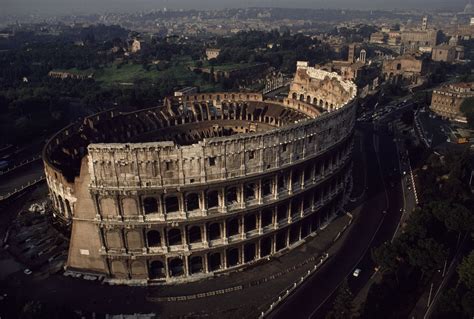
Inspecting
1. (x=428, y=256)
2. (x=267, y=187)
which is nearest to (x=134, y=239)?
(x=267, y=187)

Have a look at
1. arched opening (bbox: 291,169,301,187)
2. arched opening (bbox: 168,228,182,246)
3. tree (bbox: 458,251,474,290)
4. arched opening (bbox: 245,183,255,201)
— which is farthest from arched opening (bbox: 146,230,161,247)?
tree (bbox: 458,251,474,290)

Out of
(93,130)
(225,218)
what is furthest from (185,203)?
(93,130)

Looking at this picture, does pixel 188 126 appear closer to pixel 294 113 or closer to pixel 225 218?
pixel 294 113

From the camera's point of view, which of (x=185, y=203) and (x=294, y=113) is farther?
(x=294, y=113)

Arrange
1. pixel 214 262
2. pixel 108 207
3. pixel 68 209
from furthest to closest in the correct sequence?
pixel 68 209
pixel 214 262
pixel 108 207

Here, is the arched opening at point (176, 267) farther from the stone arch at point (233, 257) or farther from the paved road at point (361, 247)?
the paved road at point (361, 247)

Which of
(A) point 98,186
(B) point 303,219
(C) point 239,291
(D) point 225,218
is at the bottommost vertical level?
(C) point 239,291

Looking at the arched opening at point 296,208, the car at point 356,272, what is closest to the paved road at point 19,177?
the arched opening at point 296,208

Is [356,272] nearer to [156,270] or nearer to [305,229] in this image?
[305,229]
